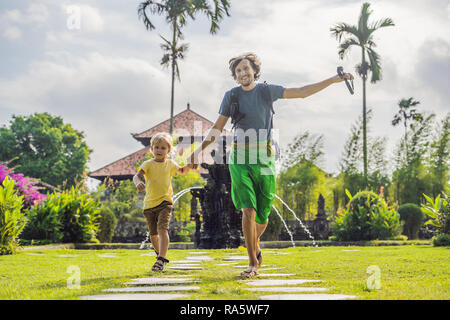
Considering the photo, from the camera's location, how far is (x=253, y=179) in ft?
12.4

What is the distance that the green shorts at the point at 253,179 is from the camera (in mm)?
3711

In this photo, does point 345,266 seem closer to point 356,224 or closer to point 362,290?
point 362,290

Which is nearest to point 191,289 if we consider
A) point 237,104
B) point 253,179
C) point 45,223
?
point 253,179

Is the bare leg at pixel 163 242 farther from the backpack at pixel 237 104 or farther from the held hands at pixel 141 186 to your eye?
the backpack at pixel 237 104

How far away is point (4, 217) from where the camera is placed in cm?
716

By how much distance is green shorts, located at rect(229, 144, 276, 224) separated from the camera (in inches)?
146

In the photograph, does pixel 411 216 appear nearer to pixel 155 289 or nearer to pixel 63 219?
pixel 63 219

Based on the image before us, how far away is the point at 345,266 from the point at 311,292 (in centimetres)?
185

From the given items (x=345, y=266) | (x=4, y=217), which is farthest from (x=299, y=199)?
(x=345, y=266)

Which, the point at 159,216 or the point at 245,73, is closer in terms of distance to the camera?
the point at 245,73

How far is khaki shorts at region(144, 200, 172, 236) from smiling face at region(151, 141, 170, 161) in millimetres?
405

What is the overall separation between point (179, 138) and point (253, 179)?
24488 mm

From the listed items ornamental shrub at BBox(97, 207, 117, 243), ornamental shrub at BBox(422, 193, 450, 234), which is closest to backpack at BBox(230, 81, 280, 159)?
ornamental shrub at BBox(422, 193, 450, 234)

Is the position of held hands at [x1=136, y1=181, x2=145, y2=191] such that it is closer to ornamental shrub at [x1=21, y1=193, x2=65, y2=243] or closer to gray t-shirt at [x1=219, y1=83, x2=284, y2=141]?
gray t-shirt at [x1=219, y1=83, x2=284, y2=141]
